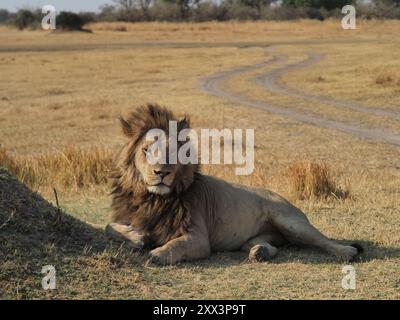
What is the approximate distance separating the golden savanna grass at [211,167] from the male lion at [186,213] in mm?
135

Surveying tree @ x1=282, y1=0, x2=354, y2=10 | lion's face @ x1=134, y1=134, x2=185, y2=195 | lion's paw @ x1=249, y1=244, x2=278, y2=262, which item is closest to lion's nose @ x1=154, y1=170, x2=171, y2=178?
lion's face @ x1=134, y1=134, x2=185, y2=195

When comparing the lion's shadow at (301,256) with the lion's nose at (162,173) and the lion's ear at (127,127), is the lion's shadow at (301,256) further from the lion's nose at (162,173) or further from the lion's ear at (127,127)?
the lion's ear at (127,127)

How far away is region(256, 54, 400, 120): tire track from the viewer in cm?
1880

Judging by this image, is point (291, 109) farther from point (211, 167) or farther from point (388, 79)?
point (211, 167)

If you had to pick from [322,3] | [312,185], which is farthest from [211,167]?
[322,3]

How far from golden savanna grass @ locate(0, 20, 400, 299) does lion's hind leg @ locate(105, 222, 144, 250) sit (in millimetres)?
108

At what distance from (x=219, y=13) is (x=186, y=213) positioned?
69003 mm

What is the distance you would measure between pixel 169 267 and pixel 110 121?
44.1 ft

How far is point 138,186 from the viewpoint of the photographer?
19.9 feet

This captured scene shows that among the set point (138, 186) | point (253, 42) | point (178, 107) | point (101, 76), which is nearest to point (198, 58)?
point (101, 76)

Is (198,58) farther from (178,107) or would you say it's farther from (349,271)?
(349,271)

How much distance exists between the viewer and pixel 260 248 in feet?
19.7

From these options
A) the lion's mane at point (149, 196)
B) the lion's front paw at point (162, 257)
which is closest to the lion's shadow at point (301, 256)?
the lion's front paw at point (162, 257)

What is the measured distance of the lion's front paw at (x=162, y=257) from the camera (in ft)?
18.9
